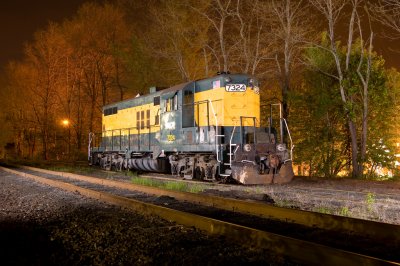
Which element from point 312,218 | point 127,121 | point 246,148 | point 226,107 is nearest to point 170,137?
point 226,107

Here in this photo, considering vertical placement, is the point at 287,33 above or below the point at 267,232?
above

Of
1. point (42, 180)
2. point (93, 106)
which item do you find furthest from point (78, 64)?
point (42, 180)

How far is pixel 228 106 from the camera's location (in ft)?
44.3

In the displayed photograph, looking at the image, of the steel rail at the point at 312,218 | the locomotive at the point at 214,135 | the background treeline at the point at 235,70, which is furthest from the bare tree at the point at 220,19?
the steel rail at the point at 312,218

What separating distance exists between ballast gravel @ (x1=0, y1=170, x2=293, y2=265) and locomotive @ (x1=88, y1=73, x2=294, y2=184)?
5.10 meters

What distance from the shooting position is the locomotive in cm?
1246

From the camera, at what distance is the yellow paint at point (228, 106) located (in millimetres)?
13469

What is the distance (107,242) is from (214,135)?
7699 mm

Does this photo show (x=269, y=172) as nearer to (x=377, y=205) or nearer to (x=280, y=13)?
(x=377, y=205)

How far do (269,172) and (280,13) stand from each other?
36.8 feet

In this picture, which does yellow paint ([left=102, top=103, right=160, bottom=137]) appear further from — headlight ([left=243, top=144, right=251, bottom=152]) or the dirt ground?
the dirt ground

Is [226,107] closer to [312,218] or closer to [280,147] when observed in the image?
[280,147]

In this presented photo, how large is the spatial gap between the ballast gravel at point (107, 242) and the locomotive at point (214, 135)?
510cm

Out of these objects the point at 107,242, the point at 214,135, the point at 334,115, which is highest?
the point at 334,115
